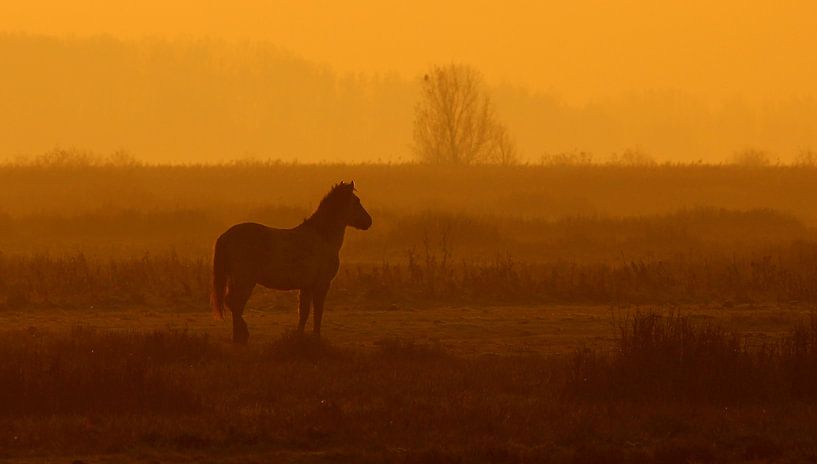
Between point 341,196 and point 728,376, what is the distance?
622 cm

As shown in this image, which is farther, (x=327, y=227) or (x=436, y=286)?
(x=436, y=286)

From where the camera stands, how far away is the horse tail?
18000mm

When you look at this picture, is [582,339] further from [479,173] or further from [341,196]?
[479,173]

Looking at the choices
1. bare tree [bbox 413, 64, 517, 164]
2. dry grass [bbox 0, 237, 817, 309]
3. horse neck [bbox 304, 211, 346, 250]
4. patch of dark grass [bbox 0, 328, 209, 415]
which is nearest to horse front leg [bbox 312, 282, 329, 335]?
horse neck [bbox 304, 211, 346, 250]

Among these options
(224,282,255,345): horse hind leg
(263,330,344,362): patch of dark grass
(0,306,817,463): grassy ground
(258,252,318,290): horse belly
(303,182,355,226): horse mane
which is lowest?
(0,306,817,463): grassy ground

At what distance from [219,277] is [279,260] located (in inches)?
28.6

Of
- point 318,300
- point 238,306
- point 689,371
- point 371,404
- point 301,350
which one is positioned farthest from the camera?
point 318,300

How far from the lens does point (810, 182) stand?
59438 millimetres

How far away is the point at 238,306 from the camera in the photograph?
59.1 ft

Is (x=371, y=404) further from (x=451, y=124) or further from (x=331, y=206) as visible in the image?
(x=451, y=124)

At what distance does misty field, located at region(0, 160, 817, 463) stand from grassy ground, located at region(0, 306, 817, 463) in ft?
0.10

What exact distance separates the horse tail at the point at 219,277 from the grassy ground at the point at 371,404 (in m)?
0.47

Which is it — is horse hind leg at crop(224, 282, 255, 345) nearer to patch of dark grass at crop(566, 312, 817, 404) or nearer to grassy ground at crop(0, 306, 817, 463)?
grassy ground at crop(0, 306, 817, 463)

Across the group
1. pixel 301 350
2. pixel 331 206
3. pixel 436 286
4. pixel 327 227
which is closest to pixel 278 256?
pixel 327 227
